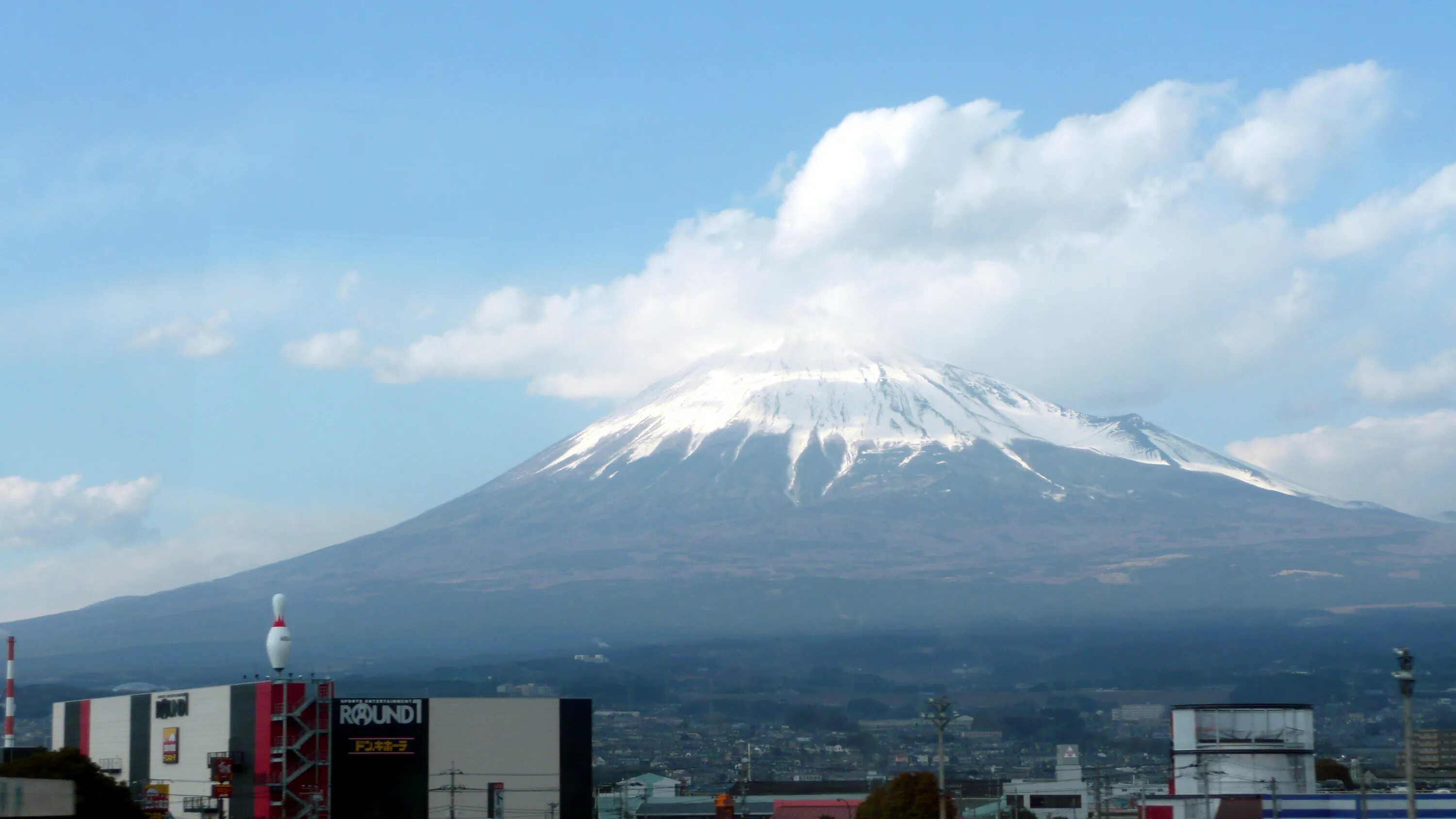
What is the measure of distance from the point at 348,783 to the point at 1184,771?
115 ft

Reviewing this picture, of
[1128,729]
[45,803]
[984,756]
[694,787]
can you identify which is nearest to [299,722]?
[45,803]

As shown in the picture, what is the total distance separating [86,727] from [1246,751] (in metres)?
49.3

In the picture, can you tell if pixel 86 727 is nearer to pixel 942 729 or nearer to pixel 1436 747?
pixel 942 729

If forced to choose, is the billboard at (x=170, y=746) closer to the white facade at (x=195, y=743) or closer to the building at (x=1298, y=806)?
the white facade at (x=195, y=743)

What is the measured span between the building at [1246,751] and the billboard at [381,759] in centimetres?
3155

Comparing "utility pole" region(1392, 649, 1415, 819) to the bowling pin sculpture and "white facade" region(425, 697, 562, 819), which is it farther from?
the bowling pin sculpture

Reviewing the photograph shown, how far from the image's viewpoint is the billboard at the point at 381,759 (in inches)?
2502

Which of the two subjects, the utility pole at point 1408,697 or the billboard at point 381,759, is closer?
the utility pole at point 1408,697

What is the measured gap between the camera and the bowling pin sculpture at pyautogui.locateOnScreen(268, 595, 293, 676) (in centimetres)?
6272

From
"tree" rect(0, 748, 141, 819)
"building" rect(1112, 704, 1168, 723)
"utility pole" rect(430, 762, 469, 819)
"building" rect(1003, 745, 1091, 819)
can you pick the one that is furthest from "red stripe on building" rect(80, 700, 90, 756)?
"building" rect(1112, 704, 1168, 723)

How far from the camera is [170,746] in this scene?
66312mm

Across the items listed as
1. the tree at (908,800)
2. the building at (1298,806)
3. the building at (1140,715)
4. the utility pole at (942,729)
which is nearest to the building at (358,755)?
the tree at (908,800)

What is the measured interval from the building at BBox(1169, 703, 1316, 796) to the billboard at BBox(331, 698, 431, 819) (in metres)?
31.5

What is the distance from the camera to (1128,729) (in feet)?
612
